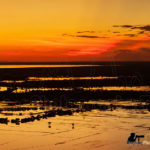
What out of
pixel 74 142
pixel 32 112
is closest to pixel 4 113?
pixel 32 112

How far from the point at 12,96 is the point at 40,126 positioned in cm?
1877

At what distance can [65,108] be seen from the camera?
99.8 ft

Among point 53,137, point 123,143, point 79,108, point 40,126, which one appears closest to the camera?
point 123,143

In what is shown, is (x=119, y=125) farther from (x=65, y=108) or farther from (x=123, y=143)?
(x=65, y=108)

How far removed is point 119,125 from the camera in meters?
23.0

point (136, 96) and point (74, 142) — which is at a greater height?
point (136, 96)

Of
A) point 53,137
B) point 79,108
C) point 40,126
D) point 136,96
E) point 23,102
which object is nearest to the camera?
point 53,137

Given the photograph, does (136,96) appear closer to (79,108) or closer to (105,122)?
(79,108)

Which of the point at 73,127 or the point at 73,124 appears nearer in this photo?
the point at 73,127

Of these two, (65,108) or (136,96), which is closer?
(65,108)

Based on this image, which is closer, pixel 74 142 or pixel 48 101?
pixel 74 142

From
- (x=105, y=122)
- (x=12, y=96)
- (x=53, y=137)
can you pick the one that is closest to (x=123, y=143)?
(x=53, y=137)

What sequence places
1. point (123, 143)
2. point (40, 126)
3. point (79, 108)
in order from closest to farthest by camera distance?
point (123, 143) → point (40, 126) → point (79, 108)

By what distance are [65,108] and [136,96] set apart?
11.5 m
